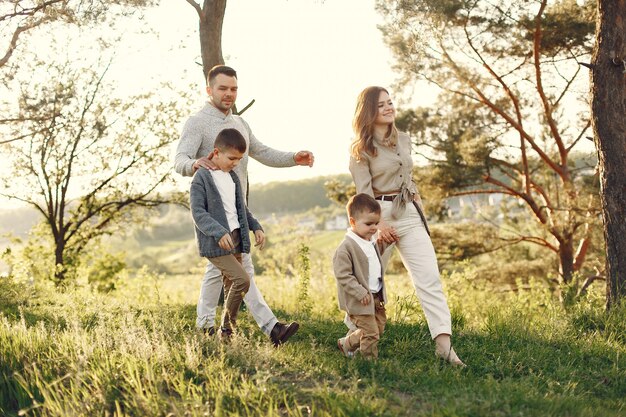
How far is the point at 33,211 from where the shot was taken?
15.4 metres

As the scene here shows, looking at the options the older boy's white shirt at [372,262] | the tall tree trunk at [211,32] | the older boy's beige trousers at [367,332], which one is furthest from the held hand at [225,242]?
the tall tree trunk at [211,32]

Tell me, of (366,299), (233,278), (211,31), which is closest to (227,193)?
(233,278)

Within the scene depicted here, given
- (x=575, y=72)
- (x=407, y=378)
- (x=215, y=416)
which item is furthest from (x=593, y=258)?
(x=215, y=416)

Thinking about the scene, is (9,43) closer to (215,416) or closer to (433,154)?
(215,416)

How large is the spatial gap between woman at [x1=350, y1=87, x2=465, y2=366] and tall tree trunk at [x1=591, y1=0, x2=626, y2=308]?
3154 millimetres

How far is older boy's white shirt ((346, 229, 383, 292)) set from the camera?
15.7ft

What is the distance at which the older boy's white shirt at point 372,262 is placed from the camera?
4799 millimetres

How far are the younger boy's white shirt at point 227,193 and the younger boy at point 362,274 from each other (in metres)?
0.93

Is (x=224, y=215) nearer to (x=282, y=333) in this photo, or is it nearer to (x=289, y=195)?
(x=282, y=333)

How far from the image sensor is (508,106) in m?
19.1

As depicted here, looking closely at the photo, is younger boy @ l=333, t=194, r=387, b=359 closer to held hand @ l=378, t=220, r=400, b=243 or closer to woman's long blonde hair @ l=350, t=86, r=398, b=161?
held hand @ l=378, t=220, r=400, b=243

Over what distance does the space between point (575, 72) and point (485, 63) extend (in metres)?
2.25

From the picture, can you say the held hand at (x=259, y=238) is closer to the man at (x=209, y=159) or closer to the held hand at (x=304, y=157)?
the man at (x=209, y=159)

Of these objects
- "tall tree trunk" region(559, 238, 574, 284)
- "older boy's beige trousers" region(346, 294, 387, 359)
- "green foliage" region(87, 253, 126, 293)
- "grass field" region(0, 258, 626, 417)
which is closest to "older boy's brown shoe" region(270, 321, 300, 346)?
"grass field" region(0, 258, 626, 417)
